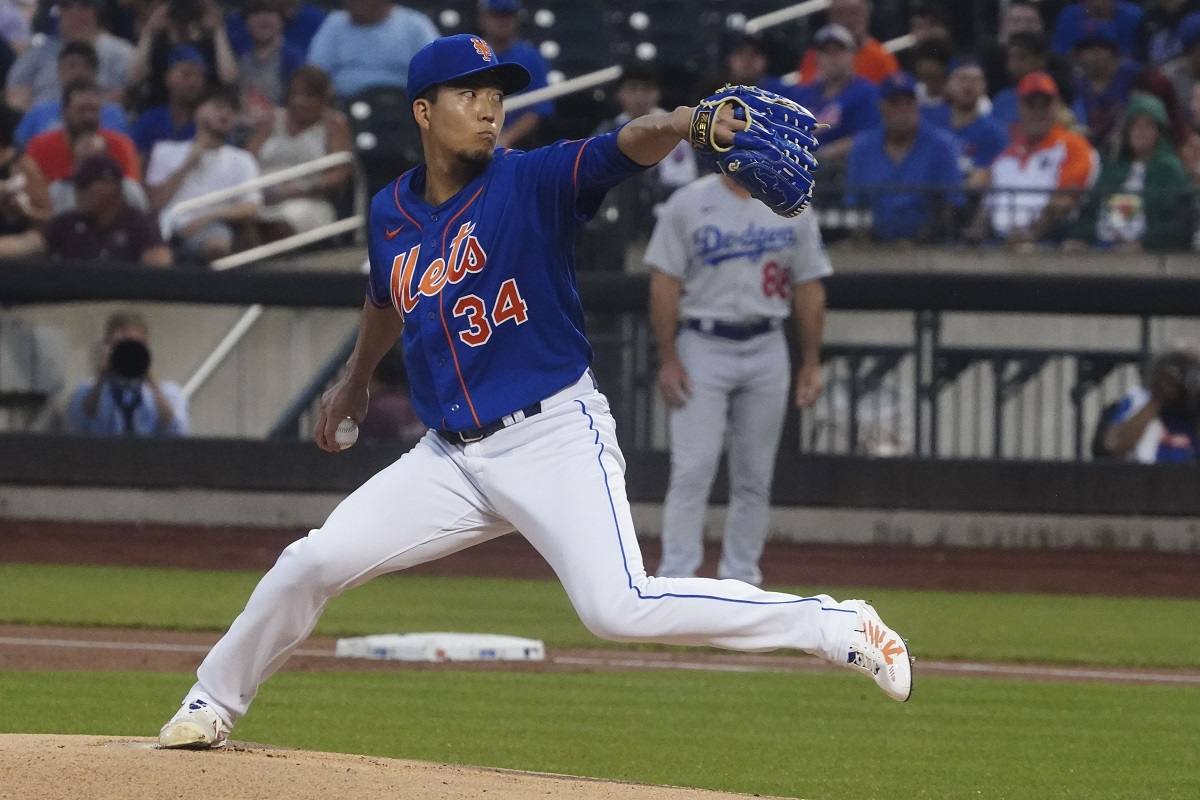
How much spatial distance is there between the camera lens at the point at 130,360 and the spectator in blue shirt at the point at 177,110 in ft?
8.70

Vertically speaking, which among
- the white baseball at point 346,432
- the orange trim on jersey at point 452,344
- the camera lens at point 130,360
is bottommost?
the camera lens at point 130,360

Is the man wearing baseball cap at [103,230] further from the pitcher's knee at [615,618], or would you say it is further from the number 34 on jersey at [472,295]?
the pitcher's knee at [615,618]

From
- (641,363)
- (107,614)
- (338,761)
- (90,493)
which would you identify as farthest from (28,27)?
(338,761)

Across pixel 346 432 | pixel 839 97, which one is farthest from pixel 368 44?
pixel 346 432

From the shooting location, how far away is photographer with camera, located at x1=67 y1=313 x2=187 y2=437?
1183 cm

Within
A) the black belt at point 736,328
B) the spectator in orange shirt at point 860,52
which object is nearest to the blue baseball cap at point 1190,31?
the spectator in orange shirt at point 860,52

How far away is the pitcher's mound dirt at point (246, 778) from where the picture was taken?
4215 millimetres

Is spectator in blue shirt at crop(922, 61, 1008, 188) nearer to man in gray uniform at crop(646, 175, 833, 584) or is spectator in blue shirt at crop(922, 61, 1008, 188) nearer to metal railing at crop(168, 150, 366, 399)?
metal railing at crop(168, 150, 366, 399)

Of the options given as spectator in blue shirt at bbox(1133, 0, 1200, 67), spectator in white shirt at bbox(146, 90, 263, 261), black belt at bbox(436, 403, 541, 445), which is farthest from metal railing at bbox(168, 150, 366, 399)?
black belt at bbox(436, 403, 541, 445)

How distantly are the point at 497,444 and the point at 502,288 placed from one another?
374 mm

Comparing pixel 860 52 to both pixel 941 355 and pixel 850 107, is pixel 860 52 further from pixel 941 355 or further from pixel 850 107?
pixel 941 355

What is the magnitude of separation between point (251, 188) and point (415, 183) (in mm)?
8141

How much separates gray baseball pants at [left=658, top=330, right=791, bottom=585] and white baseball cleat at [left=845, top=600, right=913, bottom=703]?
4674 mm

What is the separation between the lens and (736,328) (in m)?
9.13
